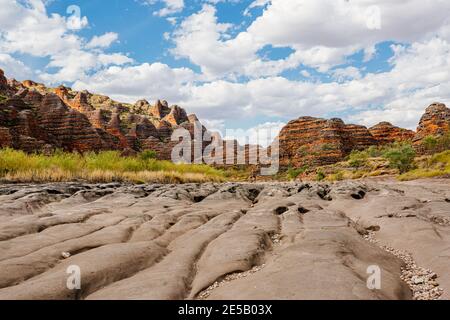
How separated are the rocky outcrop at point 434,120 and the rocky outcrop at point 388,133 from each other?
17956 millimetres

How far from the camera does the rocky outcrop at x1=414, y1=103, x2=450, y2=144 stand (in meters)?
80.5

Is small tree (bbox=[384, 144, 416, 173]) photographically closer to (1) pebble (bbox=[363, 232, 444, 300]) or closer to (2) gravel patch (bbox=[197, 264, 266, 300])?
(1) pebble (bbox=[363, 232, 444, 300])

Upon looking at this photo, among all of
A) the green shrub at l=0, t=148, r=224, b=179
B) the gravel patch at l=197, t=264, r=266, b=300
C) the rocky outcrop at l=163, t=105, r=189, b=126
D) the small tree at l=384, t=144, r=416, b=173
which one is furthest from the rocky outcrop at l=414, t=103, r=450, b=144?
the rocky outcrop at l=163, t=105, r=189, b=126

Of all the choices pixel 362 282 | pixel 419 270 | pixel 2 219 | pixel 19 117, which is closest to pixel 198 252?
pixel 362 282

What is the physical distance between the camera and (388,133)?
10738 centimetres

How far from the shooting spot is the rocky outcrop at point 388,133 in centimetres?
10519

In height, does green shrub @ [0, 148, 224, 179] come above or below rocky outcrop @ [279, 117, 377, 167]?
below

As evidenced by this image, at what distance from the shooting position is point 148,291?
4094 millimetres

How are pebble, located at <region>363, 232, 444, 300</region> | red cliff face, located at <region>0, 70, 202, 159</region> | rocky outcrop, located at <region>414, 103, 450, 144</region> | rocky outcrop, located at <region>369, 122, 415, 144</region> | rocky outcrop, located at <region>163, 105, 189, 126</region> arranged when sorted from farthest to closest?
rocky outcrop, located at <region>163, 105, 189, 126</region>
rocky outcrop, located at <region>369, 122, 415, 144</region>
rocky outcrop, located at <region>414, 103, 450, 144</region>
red cliff face, located at <region>0, 70, 202, 159</region>
pebble, located at <region>363, 232, 444, 300</region>

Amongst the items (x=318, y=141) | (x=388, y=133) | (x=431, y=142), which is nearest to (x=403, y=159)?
(x=431, y=142)

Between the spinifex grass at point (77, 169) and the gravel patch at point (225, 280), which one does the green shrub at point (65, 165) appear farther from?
the gravel patch at point (225, 280)

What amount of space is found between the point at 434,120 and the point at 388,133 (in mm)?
23781

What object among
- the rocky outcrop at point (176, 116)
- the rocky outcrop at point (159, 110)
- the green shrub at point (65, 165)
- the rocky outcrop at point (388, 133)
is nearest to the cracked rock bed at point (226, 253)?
the green shrub at point (65, 165)

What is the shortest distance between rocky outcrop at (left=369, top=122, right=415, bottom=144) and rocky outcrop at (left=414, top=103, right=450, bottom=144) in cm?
1796
